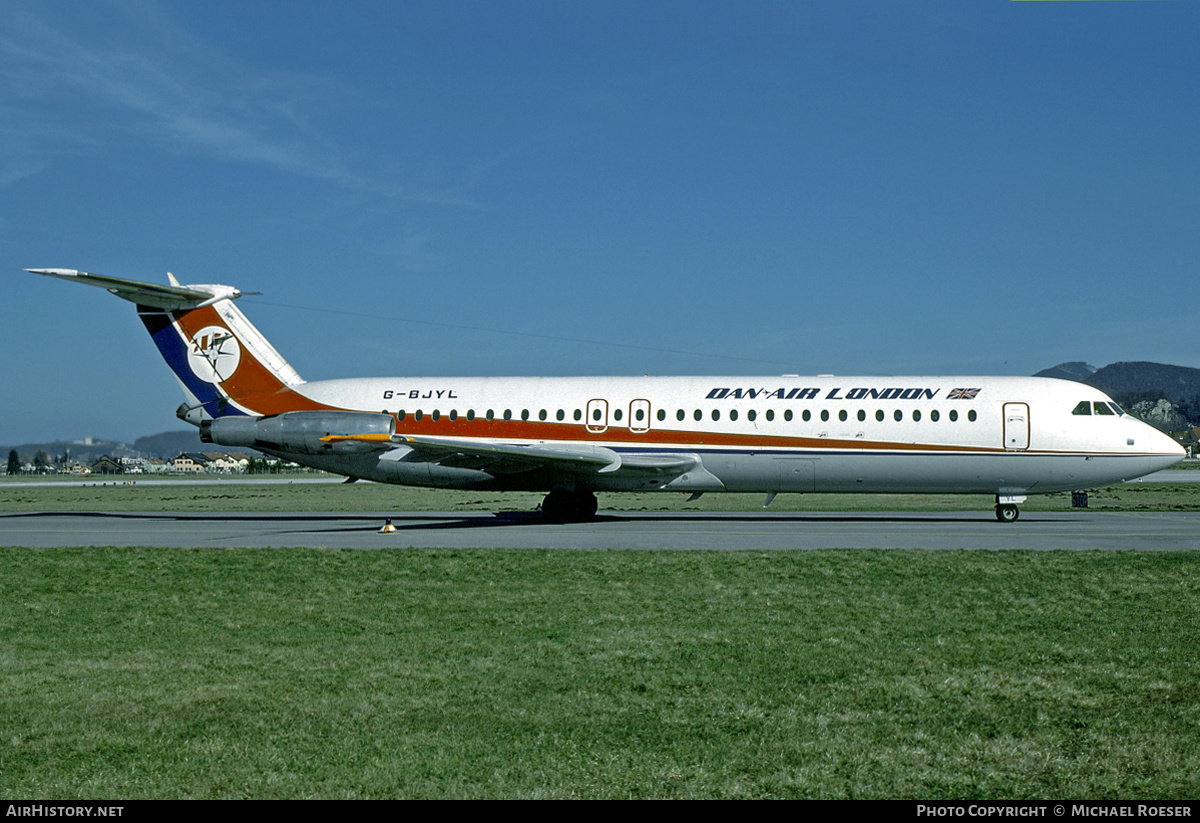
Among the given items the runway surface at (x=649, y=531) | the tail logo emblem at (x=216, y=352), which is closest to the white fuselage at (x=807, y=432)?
the runway surface at (x=649, y=531)

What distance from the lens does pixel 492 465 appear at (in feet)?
87.6

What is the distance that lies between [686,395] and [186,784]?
22161 mm

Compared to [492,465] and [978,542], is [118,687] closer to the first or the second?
[978,542]

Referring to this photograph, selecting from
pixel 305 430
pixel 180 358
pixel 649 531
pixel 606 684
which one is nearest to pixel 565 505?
pixel 649 531

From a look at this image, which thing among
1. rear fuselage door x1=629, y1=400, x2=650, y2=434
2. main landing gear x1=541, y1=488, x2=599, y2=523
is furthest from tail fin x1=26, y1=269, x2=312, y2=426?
rear fuselage door x1=629, y1=400, x2=650, y2=434

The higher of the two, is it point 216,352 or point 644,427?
point 216,352

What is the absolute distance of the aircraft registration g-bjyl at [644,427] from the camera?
25.4 metres

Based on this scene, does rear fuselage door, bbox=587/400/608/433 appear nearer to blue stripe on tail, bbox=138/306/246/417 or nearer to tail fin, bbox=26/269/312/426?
tail fin, bbox=26/269/312/426

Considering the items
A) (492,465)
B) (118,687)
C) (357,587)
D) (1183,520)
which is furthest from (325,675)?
(1183,520)

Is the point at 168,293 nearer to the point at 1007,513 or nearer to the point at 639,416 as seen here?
the point at 639,416

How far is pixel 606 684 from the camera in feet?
27.0

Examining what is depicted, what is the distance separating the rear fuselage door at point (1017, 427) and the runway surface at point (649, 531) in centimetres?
204

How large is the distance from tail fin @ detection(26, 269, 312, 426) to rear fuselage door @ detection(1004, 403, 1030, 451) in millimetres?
19656

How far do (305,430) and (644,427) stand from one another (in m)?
9.54
